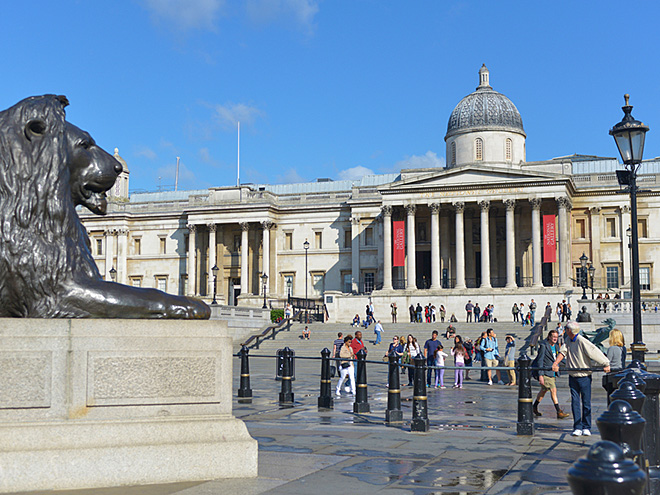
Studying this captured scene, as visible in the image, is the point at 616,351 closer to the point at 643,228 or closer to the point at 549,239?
the point at 549,239

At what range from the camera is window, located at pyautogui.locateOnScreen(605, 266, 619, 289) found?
62781 millimetres

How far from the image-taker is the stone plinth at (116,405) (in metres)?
6.37

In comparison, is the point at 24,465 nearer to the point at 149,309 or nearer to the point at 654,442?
the point at 149,309

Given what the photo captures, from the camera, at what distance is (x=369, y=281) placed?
67750mm

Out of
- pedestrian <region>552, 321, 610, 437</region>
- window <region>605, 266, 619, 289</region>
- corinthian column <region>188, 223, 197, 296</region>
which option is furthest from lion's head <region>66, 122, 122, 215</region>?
corinthian column <region>188, 223, 197, 296</region>

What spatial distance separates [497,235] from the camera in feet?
212

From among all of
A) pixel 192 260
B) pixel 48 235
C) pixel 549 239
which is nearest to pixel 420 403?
pixel 48 235

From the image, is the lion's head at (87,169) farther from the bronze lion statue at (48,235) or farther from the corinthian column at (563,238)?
the corinthian column at (563,238)

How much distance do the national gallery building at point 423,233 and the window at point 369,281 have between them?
0.37 ft

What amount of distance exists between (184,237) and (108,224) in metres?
7.71

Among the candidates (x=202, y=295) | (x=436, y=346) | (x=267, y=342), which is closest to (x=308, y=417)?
(x=436, y=346)

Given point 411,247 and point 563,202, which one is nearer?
point 563,202

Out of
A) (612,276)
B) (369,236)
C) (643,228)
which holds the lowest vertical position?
(612,276)

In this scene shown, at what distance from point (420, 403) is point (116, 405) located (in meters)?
6.19
